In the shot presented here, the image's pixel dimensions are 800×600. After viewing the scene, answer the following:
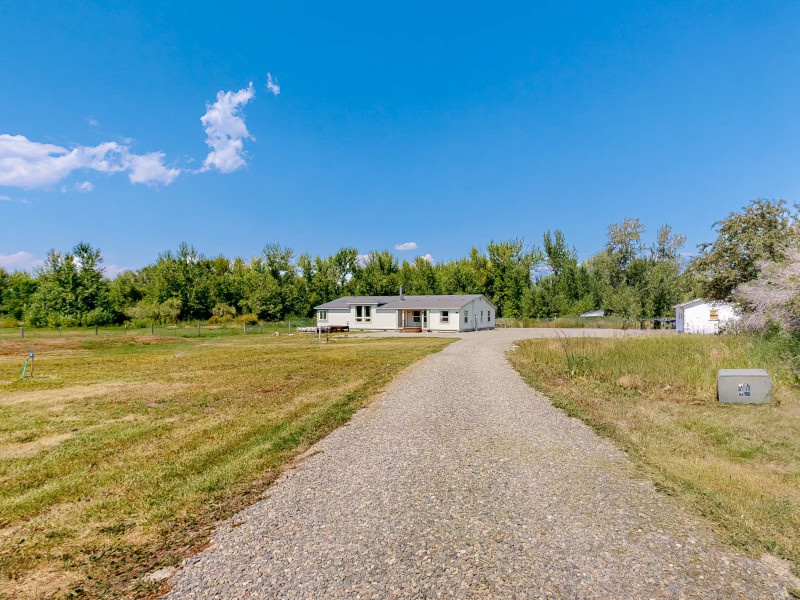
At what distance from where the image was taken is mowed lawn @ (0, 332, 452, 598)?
3.56m

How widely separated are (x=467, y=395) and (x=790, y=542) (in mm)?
6467

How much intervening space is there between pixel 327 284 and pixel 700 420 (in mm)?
50867

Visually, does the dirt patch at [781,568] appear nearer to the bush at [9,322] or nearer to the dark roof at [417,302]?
the dark roof at [417,302]

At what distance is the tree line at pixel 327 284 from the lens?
45406 millimetres

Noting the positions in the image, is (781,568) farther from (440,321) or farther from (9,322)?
(9,322)

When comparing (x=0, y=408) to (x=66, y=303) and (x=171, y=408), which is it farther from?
(x=66, y=303)

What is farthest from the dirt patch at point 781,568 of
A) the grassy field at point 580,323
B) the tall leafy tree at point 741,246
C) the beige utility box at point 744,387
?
the grassy field at point 580,323

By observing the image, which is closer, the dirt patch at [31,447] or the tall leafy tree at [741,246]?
the dirt patch at [31,447]

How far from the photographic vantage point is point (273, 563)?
3309mm

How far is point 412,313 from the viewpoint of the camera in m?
41.5

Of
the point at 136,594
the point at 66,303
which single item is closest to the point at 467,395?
the point at 136,594

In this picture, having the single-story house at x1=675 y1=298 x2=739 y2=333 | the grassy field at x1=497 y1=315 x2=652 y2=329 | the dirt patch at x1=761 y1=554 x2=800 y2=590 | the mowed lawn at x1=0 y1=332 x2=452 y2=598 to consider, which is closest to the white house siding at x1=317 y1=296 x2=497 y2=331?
the grassy field at x1=497 y1=315 x2=652 y2=329

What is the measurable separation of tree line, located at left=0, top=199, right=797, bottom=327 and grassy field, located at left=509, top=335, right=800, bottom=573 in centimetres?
3199

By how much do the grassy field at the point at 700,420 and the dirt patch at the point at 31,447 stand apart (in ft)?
28.8
